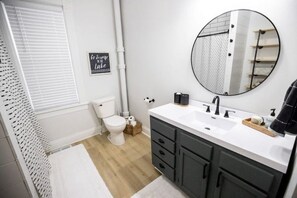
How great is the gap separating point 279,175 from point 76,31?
9.24ft

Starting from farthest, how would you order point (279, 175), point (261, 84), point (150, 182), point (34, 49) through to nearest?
point (34, 49) < point (150, 182) < point (261, 84) < point (279, 175)

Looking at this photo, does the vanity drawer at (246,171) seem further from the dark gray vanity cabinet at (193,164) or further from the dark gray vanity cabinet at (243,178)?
the dark gray vanity cabinet at (193,164)

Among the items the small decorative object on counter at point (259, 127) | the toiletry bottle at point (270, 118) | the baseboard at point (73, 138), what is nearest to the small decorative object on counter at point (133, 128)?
the baseboard at point (73, 138)

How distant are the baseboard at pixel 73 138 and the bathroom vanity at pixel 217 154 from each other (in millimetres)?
1525

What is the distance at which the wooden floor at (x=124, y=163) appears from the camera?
5.49 ft

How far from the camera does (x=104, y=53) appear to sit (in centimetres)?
256

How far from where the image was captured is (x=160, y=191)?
1571mm

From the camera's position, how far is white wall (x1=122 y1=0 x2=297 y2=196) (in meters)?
1.10

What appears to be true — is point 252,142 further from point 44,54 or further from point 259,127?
point 44,54

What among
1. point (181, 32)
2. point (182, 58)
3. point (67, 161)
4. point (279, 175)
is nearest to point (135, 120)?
point (67, 161)

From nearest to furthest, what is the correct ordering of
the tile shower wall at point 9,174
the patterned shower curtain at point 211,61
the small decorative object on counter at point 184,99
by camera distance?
the tile shower wall at point 9,174
the patterned shower curtain at point 211,61
the small decorative object on counter at point 184,99

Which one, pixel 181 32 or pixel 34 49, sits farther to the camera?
pixel 34 49

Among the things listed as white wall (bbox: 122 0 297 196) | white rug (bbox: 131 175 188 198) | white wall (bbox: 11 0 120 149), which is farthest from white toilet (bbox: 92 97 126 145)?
white rug (bbox: 131 175 188 198)

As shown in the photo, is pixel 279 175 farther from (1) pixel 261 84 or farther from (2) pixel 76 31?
(2) pixel 76 31
